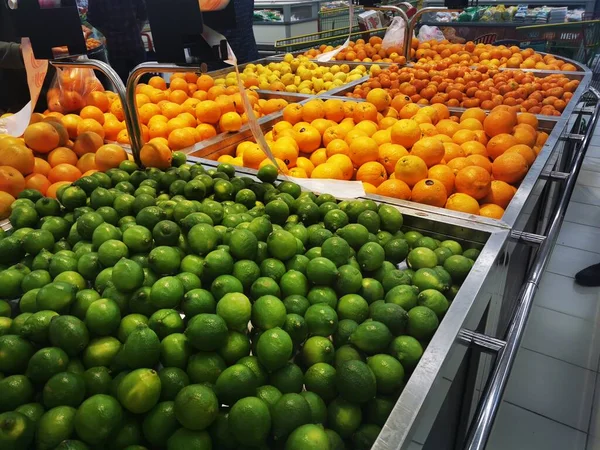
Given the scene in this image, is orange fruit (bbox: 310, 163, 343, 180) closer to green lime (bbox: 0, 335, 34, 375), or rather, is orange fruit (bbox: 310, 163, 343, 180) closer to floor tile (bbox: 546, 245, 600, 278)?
green lime (bbox: 0, 335, 34, 375)

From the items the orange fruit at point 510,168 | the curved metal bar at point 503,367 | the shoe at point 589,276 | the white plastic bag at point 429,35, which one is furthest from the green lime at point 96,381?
the white plastic bag at point 429,35

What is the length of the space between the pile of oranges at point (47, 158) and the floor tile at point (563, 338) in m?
2.87

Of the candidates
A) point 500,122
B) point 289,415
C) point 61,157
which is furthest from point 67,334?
A: point 500,122

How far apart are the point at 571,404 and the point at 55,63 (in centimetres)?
325

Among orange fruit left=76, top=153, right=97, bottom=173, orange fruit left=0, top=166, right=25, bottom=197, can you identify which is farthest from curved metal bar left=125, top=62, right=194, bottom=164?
orange fruit left=0, top=166, right=25, bottom=197

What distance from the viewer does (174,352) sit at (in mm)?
1091

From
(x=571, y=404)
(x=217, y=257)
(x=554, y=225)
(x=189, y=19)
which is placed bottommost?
(x=571, y=404)

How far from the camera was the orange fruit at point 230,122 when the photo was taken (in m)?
2.75

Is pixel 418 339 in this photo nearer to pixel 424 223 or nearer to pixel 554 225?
pixel 424 223

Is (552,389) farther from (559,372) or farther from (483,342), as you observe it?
(483,342)

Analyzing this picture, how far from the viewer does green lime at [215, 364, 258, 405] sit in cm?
101

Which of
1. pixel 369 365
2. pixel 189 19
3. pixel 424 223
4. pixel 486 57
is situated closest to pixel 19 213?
pixel 189 19

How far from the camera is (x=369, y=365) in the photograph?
113cm

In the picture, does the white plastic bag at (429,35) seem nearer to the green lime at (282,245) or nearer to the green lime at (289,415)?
the green lime at (282,245)
